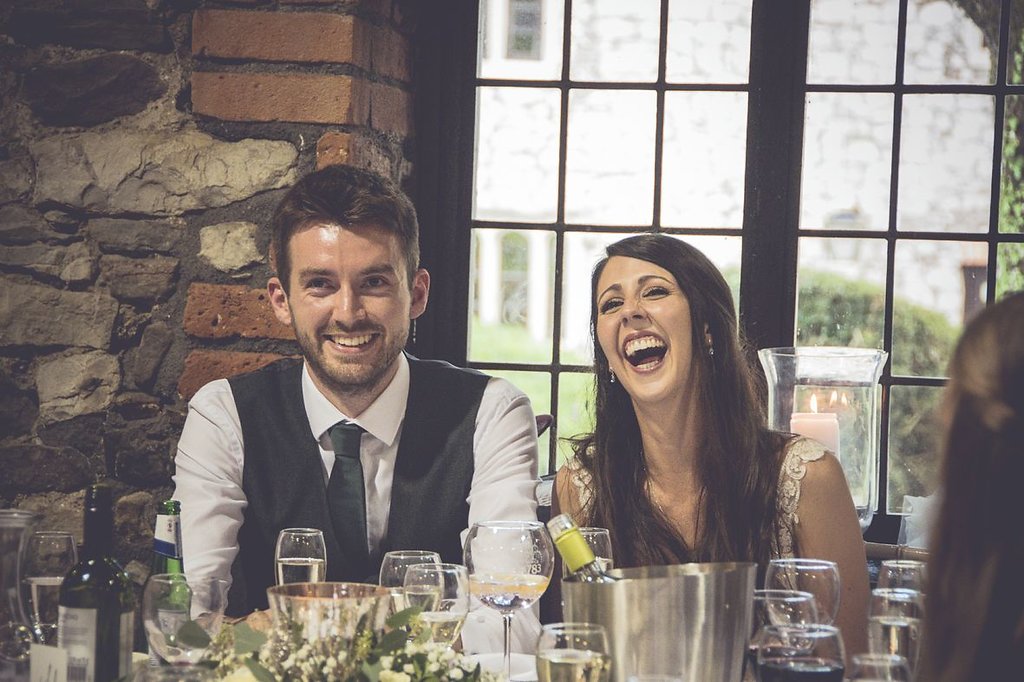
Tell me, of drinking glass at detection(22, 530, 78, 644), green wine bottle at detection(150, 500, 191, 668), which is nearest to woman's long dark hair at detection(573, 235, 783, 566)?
green wine bottle at detection(150, 500, 191, 668)

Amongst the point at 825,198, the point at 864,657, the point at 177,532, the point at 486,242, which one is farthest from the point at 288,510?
the point at 825,198

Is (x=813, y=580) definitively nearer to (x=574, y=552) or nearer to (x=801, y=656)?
(x=801, y=656)

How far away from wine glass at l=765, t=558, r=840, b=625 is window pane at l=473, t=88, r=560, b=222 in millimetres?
1744

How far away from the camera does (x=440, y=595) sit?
1414 mm

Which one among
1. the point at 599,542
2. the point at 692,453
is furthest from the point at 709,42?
the point at 599,542

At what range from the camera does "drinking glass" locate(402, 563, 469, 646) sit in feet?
4.58

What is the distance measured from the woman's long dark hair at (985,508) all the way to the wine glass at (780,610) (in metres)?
0.44

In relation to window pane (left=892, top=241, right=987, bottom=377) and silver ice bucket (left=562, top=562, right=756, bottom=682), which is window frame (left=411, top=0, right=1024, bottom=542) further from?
silver ice bucket (left=562, top=562, right=756, bottom=682)

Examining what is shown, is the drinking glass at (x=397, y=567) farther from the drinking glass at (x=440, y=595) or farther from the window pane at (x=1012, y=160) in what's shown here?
the window pane at (x=1012, y=160)

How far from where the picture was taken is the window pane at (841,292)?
298 centimetres

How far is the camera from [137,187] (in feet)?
8.69

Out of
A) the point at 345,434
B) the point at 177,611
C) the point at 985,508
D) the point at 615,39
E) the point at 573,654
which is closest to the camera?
the point at 985,508

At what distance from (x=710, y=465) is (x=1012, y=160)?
→ 1298 millimetres

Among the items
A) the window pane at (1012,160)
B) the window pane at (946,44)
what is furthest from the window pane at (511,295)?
the window pane at (1012,160)
